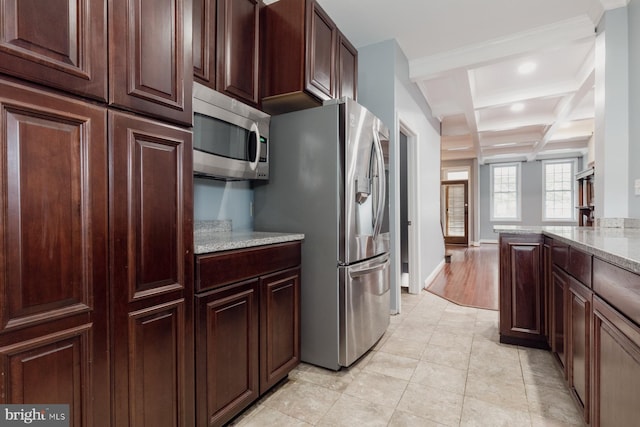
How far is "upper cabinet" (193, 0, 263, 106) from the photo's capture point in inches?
66.2

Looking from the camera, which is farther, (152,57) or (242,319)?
(242,319)

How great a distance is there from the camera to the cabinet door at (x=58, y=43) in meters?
0.82

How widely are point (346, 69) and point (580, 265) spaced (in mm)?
2138

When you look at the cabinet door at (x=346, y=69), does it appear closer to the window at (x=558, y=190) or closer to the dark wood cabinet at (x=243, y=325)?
the dark wood cabinet at (x=243, y=325)

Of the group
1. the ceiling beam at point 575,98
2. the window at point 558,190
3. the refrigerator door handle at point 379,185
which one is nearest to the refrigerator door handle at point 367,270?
the refrigerator door handle at point 379,185

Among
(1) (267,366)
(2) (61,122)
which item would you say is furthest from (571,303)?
(2) (61,122)

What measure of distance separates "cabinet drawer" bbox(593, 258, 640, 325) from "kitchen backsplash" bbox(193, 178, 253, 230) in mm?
1930

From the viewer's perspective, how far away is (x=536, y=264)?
2.34 m

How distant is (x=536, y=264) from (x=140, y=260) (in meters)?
2.56

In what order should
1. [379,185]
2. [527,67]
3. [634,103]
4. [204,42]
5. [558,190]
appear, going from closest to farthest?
1. [204,42]
2. [379,185]
3. [634,103]
4. [527,67]
5. [558,190]

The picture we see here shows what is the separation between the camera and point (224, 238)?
1761mm

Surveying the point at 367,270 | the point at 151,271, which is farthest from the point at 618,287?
the point at 151,271

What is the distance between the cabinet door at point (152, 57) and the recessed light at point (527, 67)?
13.0ft

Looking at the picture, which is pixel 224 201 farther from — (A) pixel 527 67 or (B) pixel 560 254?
(A) pixel 527 67
